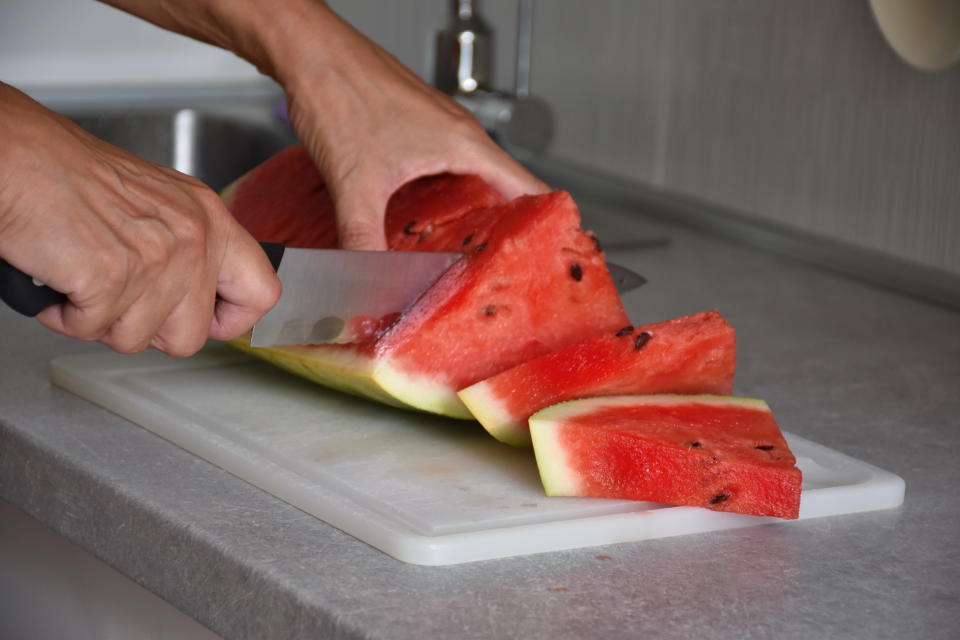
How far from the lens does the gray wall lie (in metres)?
2.12

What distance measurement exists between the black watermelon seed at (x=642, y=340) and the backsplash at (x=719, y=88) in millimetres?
929

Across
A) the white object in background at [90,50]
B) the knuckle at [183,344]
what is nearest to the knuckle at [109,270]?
the knuckle at [183,344]

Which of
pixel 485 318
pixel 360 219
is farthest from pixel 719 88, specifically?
pixel 485 318

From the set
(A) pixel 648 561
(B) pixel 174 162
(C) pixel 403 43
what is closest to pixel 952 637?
(A) pixel 648 561

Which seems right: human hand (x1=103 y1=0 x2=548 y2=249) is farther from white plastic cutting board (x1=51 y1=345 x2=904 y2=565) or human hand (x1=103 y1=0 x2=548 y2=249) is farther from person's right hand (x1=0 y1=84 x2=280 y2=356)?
person's right hand (x1=0 y1=84 x2=280 y2=356)

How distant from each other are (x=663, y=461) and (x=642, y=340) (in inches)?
7.3

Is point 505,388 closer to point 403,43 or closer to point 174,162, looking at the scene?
point 174,162

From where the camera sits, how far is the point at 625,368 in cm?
134

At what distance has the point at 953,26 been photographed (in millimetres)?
1892

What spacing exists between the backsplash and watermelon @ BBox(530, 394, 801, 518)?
1005 mm

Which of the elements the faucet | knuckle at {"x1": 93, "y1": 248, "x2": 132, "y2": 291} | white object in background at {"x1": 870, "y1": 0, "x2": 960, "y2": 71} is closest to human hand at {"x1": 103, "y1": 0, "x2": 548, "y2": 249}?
knuckle at {"x1": 93, "y1": 248, "x2": 132, "y2": 291}

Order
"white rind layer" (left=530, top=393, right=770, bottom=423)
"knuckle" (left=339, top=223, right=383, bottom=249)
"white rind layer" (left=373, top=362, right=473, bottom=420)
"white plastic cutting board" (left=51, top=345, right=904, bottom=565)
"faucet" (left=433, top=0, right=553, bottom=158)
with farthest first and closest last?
"faucet" (left=433, top=0, right=553, bottom=158)
"knuckle" (left=339, top=223, right=383, bottom=249)
"white rind layer" (left=373, top=362, right=473, bottom=420)
"white rind layer" (left=530, top=393, right=770, bottom=423)
"white plastic cutting board" (left=51, top=345, right=904, bottom=565)

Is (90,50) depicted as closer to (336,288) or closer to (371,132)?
(371,132)

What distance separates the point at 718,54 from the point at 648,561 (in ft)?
5.29
